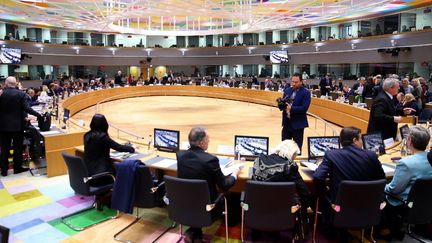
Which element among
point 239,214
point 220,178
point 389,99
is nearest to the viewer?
point 220,178

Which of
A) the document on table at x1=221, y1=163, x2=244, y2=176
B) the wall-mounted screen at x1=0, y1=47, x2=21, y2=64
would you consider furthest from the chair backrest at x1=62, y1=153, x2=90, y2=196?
the wall-mounted screen at x1=0, y1=47, x2=21, y2=64

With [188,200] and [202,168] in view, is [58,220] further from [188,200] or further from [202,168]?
[202,168]

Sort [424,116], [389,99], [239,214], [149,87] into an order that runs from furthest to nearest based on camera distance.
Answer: [149,87], [424,116], [389,99], [239,214]

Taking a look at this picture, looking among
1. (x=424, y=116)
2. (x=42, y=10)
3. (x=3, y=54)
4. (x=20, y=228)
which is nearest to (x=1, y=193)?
(x=20, y=228)

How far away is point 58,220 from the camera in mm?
4328

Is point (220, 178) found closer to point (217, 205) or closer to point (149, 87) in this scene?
point (217, 205)

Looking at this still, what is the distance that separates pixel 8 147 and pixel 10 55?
58.7 ft

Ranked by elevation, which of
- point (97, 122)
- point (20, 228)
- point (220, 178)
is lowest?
point (20, 228)

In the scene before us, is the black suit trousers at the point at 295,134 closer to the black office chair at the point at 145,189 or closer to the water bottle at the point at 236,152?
the water bottle at the point at 236,152

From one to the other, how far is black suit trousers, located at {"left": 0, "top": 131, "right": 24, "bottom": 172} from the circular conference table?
2.00 feet

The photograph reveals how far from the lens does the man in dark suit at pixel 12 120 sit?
19.4 ft

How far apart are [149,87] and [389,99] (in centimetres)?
2052

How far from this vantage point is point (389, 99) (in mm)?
4969

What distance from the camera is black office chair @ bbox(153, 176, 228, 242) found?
3229 mm
